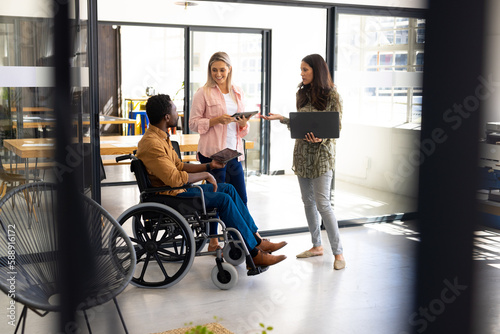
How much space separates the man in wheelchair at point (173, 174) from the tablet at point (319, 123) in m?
0.56

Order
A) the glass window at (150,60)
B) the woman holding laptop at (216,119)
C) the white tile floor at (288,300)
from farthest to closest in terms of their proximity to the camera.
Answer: the glass window at (150,60)
the woman holding laptop at (216,119)
the white tile floor at (288,300)

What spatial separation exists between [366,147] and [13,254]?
342 cm

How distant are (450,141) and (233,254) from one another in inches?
127

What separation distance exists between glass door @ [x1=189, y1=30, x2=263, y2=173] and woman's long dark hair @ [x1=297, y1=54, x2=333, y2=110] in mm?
2769

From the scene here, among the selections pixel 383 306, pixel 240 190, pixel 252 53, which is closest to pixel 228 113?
pixel 240 190

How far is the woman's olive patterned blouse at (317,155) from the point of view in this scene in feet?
11.9

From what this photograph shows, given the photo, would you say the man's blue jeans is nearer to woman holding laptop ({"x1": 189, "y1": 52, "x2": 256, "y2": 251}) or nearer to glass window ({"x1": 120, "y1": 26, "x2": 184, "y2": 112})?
woman holding laptop ({"x1": 189, "y1": 52, "x2": 256, "y2": 251})

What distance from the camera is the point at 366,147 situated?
4.94m

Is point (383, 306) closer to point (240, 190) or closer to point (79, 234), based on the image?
point (240, 190)

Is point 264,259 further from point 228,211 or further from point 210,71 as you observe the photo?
point 210,71

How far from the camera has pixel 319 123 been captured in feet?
11.8

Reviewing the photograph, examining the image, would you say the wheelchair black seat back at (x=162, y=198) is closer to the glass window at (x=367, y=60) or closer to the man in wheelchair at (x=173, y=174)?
the man in wheelchair at (x=173, y=174)

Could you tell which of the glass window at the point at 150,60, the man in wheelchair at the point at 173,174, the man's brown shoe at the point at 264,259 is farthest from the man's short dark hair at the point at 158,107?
the glass window at the point at 150,60

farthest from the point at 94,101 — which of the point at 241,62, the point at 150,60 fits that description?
the point at 150,60
